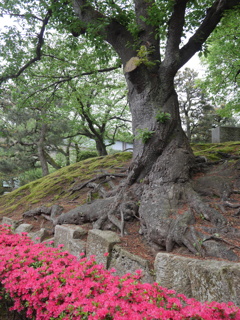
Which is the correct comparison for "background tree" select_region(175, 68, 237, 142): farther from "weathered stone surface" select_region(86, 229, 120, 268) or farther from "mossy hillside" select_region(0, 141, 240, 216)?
"weathered stone surface" select_region(86, 229, 120, 268)

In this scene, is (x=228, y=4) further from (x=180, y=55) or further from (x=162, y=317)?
(x=162, y=317)

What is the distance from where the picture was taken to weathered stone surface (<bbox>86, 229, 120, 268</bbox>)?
3041 millimetres

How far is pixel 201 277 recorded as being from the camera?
2.06 m

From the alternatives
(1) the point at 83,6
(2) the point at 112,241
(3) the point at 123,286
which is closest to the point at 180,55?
(1) the point at 83,6

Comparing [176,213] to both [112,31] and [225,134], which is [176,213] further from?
[225,134]

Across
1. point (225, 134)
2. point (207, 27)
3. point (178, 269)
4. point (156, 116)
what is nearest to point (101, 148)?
point (225, 134)

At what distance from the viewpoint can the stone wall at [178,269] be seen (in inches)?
74.5

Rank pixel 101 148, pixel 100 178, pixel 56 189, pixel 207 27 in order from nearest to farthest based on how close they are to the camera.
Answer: pixel 207 27 < pixel 100 178 < pixel 56 189 < pixel 101 148

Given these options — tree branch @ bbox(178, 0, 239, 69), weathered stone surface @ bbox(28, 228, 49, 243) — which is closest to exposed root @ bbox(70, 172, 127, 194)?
weathered stone surface @ bbox(28, 228, 49, 243)

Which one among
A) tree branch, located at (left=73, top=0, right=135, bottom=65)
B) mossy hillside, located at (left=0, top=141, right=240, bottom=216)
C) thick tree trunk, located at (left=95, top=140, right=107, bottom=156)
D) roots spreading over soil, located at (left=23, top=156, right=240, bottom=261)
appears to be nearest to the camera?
roots spreading over soil, located at (left=23, top=156, right=240, bottom=261)

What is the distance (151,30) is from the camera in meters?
4.46

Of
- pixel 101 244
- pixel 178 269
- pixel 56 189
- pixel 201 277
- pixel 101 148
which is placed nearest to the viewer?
pixel 201 277

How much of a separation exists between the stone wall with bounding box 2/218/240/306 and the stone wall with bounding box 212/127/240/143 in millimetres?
8062

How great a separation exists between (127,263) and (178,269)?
2.47ft
